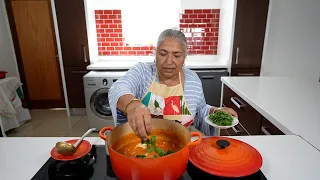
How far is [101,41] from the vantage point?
11.0 ft

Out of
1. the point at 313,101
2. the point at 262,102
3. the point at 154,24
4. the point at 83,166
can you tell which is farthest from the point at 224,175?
the point at 154,24

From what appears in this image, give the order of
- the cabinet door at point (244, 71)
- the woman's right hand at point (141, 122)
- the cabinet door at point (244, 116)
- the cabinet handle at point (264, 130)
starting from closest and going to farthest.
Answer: the woman's right hand at point (141, 122) → the cabinet handle at point (264, 130) → the cabinet door at point (244, 116) → the cabinet door at point (244, 71)

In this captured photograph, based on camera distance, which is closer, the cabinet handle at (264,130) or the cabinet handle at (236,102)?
the cabinet handle at (264,130)

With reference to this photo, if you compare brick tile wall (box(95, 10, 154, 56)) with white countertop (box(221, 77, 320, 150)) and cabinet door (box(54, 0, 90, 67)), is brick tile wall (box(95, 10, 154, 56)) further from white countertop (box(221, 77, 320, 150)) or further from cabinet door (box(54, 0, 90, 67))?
white countertop (box(221, 77, 320, 150))

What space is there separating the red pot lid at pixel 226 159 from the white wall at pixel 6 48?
344cm

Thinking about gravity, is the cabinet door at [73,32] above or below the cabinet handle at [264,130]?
above

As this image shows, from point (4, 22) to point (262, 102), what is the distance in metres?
3.58

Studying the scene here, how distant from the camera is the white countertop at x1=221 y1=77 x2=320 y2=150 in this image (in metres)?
1.12

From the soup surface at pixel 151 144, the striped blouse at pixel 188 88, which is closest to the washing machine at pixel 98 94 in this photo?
the striped blouse at pixel 188 88

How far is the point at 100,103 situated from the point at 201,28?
182 cm

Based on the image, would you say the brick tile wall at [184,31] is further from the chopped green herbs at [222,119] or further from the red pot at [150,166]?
the red pot at [150,166]

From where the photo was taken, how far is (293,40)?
207 cm

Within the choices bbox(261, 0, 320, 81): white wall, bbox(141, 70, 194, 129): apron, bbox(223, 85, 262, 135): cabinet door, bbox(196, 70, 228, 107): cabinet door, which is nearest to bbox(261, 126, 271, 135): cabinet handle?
bbox(223, 85, 262, 135): cabinet door

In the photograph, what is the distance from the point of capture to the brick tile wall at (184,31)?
127 inches
